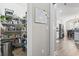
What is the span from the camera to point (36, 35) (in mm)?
2977

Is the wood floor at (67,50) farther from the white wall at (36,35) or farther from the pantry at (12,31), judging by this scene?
the pantry at (12,31)

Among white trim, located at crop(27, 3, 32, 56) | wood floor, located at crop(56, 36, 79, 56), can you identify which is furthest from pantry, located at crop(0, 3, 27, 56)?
wood floor, located at crop(56, 36, 79, 56)

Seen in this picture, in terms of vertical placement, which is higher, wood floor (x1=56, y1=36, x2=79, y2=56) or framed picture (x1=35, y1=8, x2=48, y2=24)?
framed picture (x1=35, y1=8, x2=48, y2=24)

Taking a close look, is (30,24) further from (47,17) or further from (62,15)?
(62,15)

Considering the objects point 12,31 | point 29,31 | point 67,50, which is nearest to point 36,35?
point 29,31

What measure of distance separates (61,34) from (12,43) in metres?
5.28

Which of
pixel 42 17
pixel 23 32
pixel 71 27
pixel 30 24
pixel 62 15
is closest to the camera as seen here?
pixel 30 24

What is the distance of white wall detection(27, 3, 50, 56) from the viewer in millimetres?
2727

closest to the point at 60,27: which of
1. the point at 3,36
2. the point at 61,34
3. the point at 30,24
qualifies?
the point at 61,34

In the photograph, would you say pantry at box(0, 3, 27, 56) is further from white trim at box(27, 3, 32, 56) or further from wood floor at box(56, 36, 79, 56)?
wood floor at box(56, 36, 79, 56)

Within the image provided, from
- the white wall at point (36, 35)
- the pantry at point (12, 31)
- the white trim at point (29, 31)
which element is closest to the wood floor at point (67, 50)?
the white wall at point (36, 35)

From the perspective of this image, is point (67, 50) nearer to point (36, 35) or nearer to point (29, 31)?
point (36, 35)

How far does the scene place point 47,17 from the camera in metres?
3.69

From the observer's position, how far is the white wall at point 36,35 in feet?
8.95
